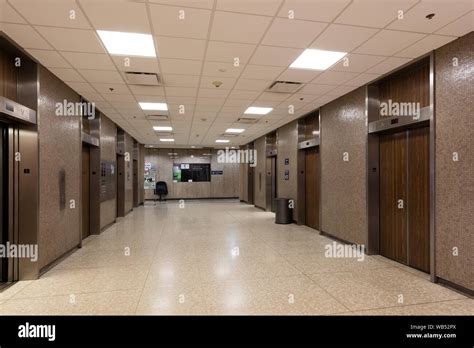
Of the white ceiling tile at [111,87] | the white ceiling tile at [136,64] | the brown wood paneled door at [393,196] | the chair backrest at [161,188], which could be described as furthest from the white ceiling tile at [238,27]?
A: the chair backrest at [161,188]

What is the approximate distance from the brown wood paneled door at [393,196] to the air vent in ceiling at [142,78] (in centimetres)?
421

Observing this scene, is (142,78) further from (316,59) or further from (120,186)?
(120,186)

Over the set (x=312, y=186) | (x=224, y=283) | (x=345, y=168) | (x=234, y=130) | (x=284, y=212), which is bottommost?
(x=224, y=283)

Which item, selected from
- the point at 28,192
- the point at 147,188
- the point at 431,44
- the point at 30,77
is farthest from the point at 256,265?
the point at 147,188

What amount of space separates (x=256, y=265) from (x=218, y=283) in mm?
987

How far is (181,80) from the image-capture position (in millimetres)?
5043

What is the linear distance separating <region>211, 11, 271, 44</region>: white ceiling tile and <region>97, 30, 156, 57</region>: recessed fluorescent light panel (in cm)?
88

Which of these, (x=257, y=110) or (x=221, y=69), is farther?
(x=257, y=110)

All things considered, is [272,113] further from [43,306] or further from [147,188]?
[147,188]

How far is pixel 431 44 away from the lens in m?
3.73

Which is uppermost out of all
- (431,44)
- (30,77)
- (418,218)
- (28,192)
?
(431,44)

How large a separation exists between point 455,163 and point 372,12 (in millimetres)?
2131

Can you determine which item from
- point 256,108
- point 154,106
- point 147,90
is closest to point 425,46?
point 256,108

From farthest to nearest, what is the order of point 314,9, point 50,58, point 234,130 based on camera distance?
point 234,130, point 50,58, point 314,9
